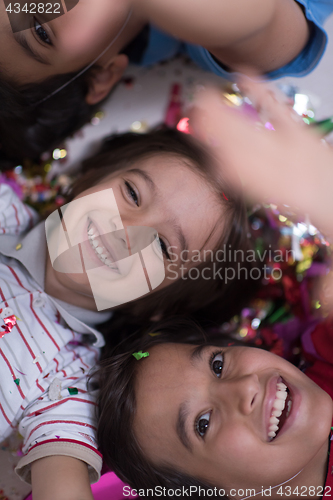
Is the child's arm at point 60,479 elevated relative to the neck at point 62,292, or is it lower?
lower

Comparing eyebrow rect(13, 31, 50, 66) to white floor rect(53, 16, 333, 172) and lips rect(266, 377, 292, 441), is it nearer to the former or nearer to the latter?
white floor rect(53, 16, 333, 172)

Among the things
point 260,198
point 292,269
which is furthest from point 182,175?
point 292,269

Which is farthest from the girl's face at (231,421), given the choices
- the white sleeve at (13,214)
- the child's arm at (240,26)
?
the child's arm at (240,26)

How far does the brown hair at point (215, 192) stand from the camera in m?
1.03

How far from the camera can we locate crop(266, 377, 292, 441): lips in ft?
2.72

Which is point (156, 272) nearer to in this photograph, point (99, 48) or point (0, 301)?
point (0, 301)

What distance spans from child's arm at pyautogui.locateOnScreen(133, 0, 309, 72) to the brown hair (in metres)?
0.26

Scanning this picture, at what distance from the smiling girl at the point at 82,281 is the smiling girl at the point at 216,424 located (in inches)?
4.1

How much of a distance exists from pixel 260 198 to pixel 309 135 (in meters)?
0.20

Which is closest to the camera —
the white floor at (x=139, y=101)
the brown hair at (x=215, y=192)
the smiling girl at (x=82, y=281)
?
the smiling girl at (x=82, y=281)

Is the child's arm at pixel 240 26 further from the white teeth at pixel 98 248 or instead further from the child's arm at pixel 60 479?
the child's arm at pixel 60 479

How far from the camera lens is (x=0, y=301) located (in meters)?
0.97

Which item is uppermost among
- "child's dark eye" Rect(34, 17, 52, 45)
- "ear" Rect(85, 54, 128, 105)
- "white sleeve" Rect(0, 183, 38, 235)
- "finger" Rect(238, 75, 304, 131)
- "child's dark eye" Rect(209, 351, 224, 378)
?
"child's dark eye" Rect(34, 17, 52, 45)

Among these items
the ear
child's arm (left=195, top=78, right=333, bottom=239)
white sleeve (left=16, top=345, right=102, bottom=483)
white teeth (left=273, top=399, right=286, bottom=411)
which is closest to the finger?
child's arm (left=195, top=78, right=333, bottom=239)
